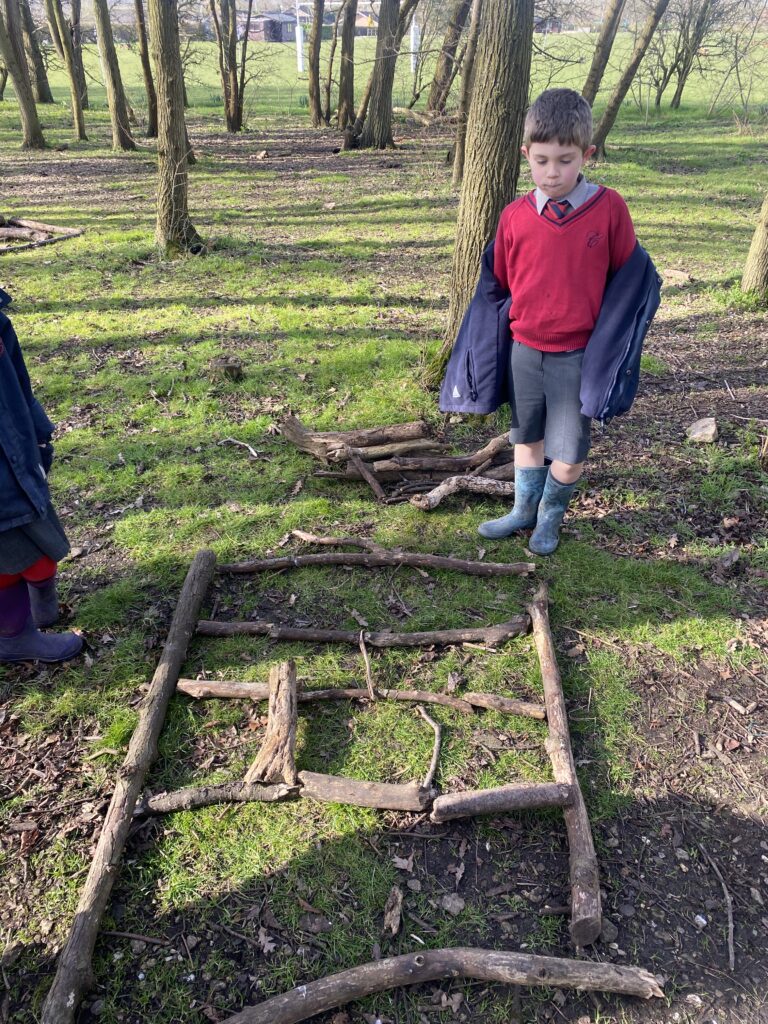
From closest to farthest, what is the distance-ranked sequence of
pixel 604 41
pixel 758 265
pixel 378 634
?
1. pixel 378 634
2. pixel 758 265
3. pixel 604 41

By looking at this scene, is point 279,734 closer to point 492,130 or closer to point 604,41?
point 492,130

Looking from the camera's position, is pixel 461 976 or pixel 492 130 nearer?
pixel 461 976

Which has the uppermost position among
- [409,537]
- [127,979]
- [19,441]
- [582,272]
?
[582,272]

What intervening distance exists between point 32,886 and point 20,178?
16.8m

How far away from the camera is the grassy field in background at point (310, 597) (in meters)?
2.49

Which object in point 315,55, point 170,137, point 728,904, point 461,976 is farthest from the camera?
point 315,55

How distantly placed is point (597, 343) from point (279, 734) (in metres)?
2.45

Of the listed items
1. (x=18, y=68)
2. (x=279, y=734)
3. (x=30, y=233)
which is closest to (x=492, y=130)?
(x=279, y=734)

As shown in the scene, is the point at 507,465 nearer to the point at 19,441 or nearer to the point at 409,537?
the point at 409,537

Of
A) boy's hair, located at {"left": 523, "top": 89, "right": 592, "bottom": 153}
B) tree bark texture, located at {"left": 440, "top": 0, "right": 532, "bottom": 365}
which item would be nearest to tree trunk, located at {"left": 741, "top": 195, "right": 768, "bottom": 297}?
tree bark texture, located at {"left": 440, "top": 0, "right": 532, "bottom": 365}

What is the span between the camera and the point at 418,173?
625 inches

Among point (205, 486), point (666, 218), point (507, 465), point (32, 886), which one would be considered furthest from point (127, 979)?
point (666, 218)

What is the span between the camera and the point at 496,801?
2723 mm

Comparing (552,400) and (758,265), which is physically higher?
(758,265)
